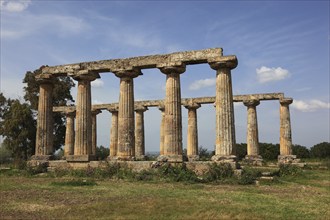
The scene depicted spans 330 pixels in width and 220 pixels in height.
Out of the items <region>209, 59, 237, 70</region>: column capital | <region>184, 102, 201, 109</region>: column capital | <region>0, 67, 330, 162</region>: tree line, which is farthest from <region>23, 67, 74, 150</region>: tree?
<region>209, 59, 237, 70</region>: column capital

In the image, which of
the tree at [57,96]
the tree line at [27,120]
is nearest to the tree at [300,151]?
the tree line at [27,120]

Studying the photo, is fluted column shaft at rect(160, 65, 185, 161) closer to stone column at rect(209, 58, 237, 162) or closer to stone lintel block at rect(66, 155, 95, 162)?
stone column at rect(209, 58, 237, 162)

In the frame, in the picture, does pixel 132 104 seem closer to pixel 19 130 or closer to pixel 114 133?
pixel 114 133

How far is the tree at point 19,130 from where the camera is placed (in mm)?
44812

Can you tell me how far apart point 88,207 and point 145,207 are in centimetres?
189

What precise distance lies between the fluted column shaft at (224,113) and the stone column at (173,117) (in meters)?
2.59

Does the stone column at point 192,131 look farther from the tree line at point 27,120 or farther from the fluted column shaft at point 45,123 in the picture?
the fluted column shaft at point 45,123

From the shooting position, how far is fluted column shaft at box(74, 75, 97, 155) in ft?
80.2

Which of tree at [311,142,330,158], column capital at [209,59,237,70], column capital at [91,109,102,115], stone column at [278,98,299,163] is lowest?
tree at [311,142,330,158]

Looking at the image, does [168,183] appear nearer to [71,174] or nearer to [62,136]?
Result: [71,174]

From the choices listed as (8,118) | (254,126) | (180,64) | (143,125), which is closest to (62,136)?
(8,118)

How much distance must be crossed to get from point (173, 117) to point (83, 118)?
7070 mm

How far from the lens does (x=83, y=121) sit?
24.8 m

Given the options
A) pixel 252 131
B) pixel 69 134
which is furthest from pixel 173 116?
pixel 69 134
